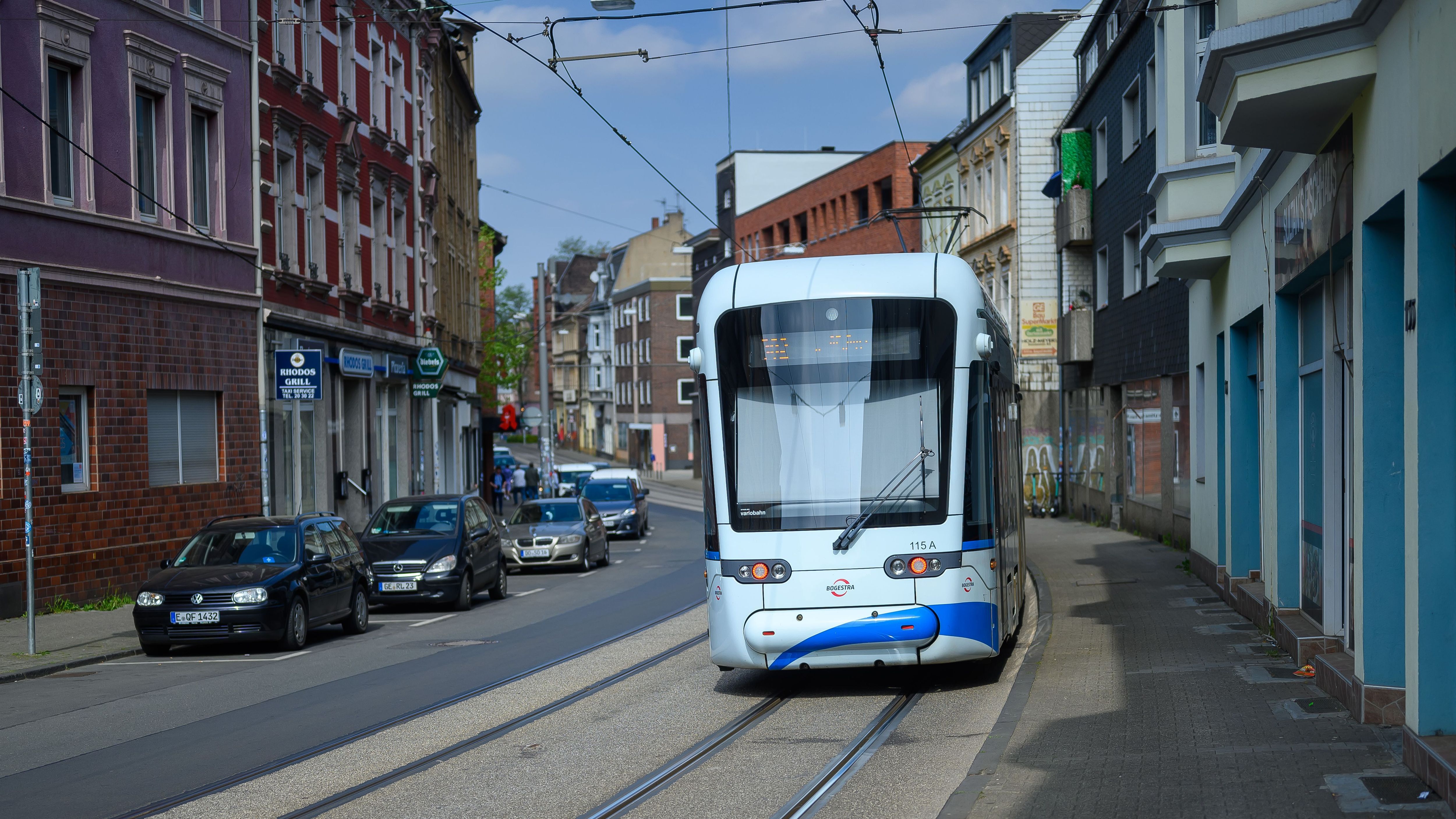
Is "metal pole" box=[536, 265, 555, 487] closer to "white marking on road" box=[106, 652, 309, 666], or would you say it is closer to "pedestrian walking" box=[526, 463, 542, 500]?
"pedestrian walking" box=[526, 463, 542, 500]

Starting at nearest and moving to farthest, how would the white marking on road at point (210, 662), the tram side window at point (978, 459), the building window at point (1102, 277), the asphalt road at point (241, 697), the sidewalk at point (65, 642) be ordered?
the asphalt road at point (241, 697) → the tram side window at point (978, 459) → the sidewalk at point (65, 642) → the white marking on road at point (210, 662) → the building window at point (1102, 277)

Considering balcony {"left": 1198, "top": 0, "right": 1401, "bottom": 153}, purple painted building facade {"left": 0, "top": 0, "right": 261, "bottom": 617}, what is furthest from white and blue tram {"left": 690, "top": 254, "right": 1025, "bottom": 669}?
purple painted building facade {"left": 0, "top": 0, "right": 261, "bottom": 617}

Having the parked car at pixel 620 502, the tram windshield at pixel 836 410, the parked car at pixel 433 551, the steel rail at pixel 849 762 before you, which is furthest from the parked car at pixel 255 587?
the parked car at pixel 620 502

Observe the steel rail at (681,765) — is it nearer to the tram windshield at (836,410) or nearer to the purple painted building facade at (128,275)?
the tram windshield at (836,410)

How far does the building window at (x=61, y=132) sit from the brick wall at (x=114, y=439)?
4.50 ft

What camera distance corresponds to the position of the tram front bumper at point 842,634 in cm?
1063

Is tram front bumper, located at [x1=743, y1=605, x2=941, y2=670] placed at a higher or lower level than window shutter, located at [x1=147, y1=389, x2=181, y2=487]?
lower

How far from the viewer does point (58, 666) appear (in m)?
14.5

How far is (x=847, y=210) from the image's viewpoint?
6381 cm

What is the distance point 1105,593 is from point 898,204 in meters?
41.7

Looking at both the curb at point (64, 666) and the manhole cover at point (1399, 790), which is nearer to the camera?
the manhole cover at point (1399, 790)

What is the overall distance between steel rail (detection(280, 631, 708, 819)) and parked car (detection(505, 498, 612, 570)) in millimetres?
14545

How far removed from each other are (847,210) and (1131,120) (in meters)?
34.3

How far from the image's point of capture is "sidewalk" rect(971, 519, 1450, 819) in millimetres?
6871
